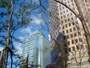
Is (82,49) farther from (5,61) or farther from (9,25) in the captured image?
(5,61)

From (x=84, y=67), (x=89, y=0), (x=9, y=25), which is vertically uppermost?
(x=89, y=0)

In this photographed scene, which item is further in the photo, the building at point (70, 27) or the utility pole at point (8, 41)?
the building at point (70, 27)

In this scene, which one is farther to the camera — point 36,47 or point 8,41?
point 36,47

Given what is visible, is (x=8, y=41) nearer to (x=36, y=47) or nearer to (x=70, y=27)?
(x=36, y=47)

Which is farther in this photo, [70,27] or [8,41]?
[70,27]

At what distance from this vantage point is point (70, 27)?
2572 cm

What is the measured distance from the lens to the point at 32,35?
19688 millimetres

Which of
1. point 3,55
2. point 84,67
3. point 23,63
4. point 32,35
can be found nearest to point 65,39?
point 84,67

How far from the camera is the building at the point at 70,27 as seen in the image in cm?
1645

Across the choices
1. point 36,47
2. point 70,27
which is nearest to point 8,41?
point 36,47

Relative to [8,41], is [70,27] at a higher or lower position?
higher

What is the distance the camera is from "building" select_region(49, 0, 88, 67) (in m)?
16.4

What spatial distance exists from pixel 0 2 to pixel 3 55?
4.23m

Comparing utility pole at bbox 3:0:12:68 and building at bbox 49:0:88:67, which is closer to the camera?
utility pole at bbox 3:0:12:68
